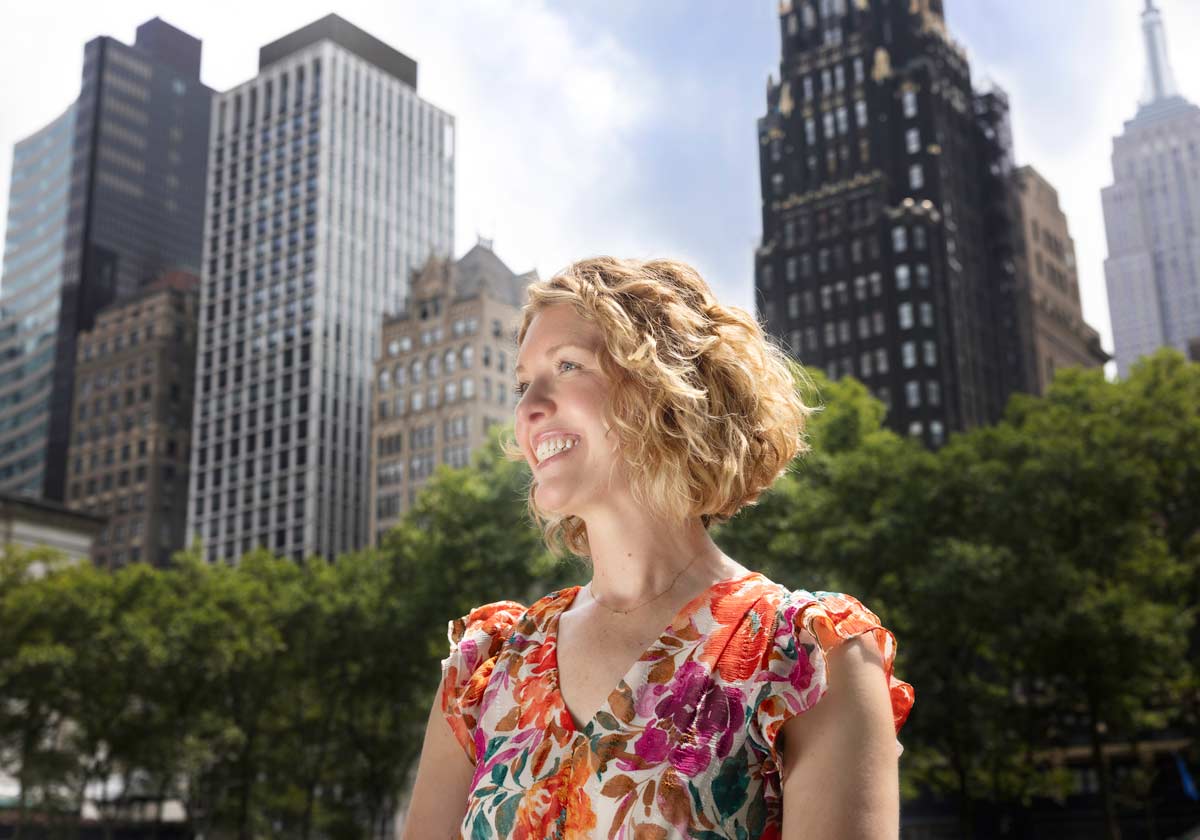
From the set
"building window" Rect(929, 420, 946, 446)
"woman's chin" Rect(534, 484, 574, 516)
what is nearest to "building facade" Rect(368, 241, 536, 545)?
"building window" Rect(929, 420, 946, 446)

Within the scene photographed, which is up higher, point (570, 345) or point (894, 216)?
point (894, 216)

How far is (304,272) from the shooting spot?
99.8 m

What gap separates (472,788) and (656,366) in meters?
0.79

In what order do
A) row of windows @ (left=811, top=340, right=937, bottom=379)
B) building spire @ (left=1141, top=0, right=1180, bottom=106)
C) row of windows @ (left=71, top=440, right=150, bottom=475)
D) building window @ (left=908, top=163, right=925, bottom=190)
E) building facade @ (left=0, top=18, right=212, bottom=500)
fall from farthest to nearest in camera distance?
building facade @ (left=0, top=18, right=212, bottom=500) < row of windows @ (left=71, top=440, right=150, bottom=475) < building window @ (left=908, top=163, right=925, bottom=190) < row of windows @ (left=811, top=340, right=937, bottom=379) < building spire @ (left=1141, top=0, right=1180, bottom=106)

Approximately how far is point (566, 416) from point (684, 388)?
261 millimetres

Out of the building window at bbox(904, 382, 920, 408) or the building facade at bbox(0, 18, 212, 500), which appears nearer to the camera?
the building window at bbox(904, 382, 920, 408)

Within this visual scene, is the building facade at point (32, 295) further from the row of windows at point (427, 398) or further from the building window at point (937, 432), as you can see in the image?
the building window at point (937, 432)

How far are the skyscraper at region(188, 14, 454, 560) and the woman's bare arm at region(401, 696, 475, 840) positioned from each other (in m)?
92.9

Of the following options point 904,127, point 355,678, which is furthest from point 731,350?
point 904,127

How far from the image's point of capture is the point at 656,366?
6.60 feet

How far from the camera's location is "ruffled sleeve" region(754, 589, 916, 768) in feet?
5.80

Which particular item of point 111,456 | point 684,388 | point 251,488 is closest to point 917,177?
point 251,488

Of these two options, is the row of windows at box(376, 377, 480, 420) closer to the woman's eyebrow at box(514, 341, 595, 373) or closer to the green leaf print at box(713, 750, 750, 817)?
the woman's eyebrow at box(514, 341, 595, 373)

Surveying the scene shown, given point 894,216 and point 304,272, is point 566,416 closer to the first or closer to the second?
point 894,216
